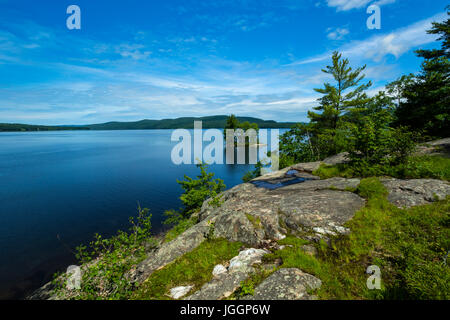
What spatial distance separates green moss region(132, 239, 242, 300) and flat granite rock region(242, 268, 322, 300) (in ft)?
4.99

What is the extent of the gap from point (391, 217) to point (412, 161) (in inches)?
215

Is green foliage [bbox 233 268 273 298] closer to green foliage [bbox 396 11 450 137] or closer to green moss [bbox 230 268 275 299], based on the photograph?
green moss [bbox 230 268 275 299]

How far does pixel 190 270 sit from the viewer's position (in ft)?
16.8

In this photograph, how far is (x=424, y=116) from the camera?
58.7 ft

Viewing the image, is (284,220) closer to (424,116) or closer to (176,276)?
(176,276)

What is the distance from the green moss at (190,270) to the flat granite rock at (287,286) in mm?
1521

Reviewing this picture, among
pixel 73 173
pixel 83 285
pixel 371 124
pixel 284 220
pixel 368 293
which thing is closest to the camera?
pixel 368 293

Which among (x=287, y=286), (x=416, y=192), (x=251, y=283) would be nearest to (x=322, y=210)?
(x=287, y=286)

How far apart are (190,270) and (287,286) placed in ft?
8.89

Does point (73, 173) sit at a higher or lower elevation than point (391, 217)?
lower

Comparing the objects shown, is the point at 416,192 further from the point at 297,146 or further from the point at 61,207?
the point at 61,207

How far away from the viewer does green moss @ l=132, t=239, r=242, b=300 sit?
15.3ft

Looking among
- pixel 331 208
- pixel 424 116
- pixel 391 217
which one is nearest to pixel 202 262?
pixel 331 208

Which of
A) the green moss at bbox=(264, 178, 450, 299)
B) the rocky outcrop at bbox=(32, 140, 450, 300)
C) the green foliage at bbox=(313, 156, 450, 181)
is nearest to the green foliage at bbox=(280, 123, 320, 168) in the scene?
the green foliage at bbox=(313, 156, 450, 181)
